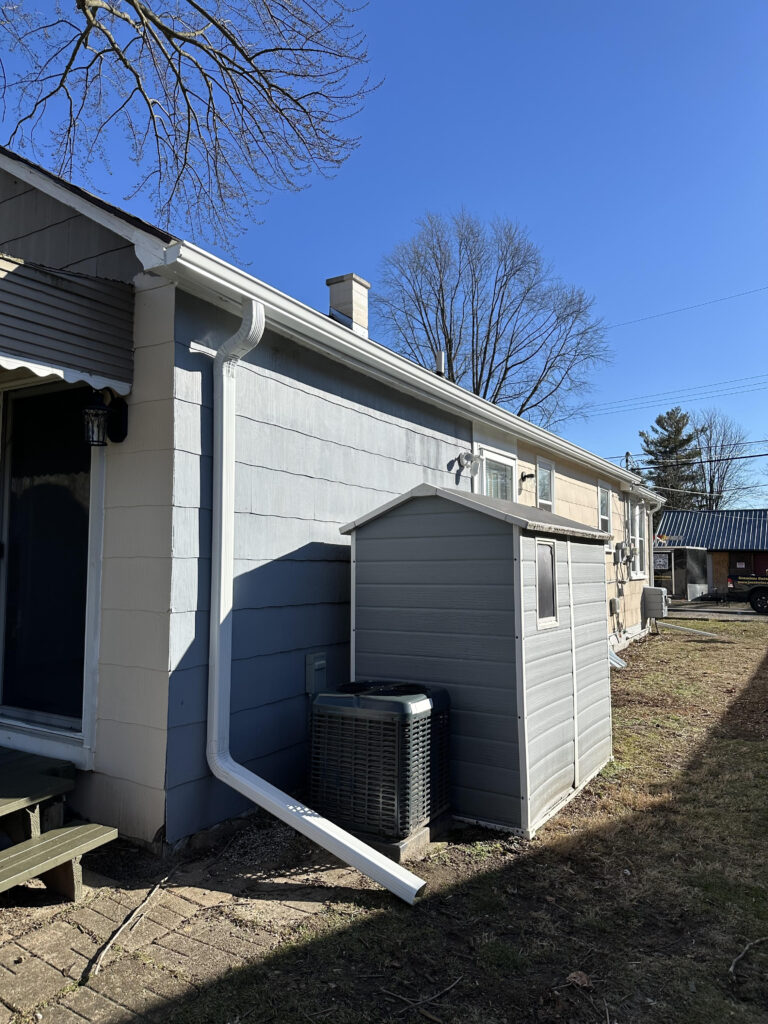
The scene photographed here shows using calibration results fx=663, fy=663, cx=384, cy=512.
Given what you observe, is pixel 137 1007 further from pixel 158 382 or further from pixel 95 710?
pixel 158 382

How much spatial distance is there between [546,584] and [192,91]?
5977mm

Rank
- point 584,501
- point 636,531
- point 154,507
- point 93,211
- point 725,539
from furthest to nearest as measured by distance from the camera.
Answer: point 725,539, point 636,531, point 584,501, point 93,211, point 154,507

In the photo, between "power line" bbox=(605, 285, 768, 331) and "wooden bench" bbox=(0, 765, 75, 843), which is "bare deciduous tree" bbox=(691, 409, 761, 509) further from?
"wooden bench" bbox=(0, 765, 75, 843)

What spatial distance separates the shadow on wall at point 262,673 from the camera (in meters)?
3.25

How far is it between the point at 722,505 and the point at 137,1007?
42446mm

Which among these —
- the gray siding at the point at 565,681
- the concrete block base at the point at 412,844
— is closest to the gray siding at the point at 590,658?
the gray siding at the point at 565,681

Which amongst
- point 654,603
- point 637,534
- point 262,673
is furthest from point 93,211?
point 637,534

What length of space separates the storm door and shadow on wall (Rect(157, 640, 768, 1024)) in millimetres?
Result: 1719

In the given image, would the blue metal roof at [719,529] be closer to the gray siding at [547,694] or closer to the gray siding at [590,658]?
the gray siding at [590,658]

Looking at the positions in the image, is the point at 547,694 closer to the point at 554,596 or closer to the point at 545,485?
the point at 554,596

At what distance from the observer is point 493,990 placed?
2168 mm

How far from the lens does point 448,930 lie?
2.54 meters

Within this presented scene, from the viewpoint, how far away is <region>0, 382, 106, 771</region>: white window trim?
3412 millimetres

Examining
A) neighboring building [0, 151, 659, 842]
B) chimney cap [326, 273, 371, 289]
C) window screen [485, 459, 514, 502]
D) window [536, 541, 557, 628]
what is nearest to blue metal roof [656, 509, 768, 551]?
window screen [485, 459, 514, 502]
